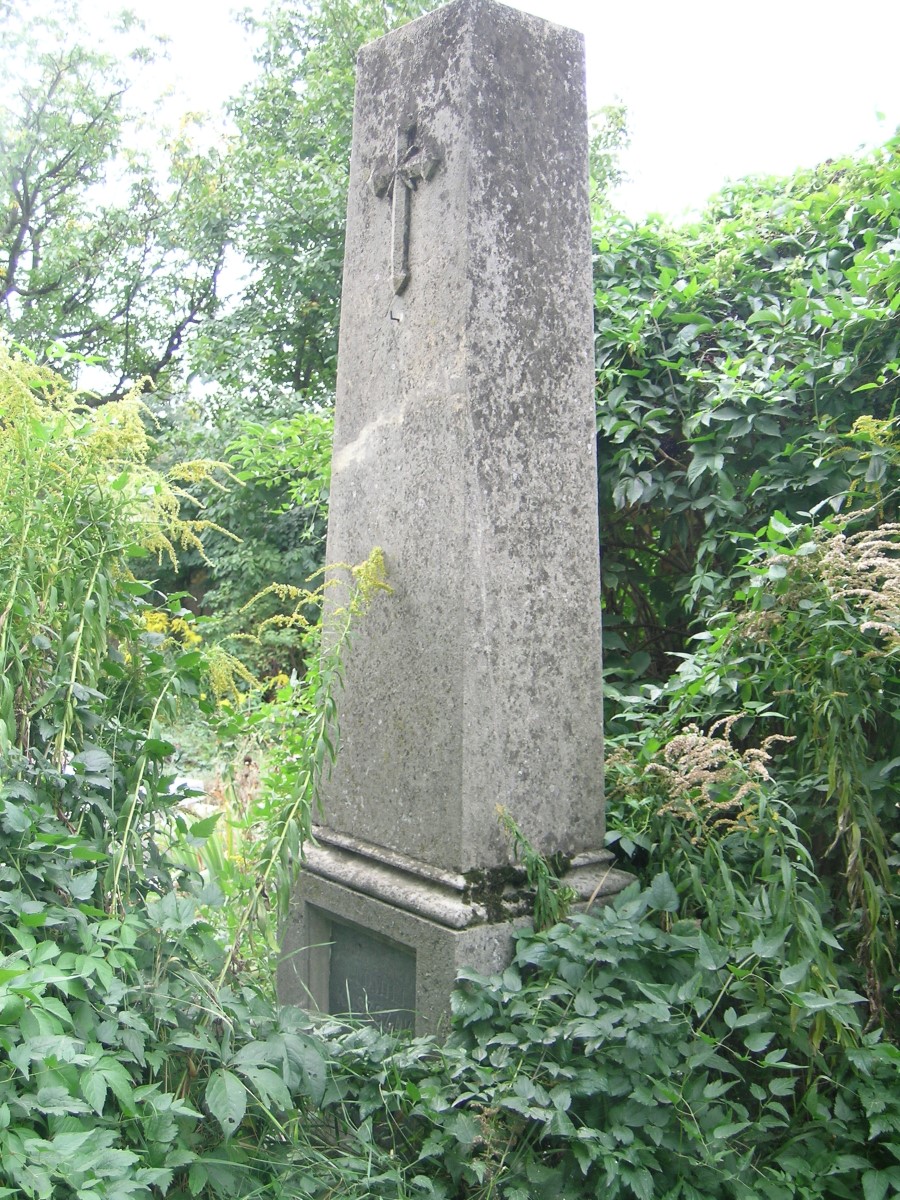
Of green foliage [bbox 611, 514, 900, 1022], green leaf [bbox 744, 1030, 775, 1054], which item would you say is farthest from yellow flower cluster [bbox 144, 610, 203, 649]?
green leaf [bbox 744, 1030, 775, 1054]

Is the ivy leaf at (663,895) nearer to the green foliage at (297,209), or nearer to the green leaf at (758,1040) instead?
the green leaf at (758,1040)

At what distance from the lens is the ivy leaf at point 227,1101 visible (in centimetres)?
180

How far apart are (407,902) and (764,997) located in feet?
2.68

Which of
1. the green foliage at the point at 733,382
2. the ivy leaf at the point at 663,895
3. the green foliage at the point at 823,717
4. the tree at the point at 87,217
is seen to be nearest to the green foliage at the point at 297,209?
the tree at the point at 87,217

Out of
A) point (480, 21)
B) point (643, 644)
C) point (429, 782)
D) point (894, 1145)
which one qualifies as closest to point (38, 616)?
point (429, 782)

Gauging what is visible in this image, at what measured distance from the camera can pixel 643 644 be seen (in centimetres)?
→ 389

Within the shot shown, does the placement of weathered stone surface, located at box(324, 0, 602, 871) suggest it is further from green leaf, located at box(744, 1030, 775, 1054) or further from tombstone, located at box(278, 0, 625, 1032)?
green leaf, located at box(744, 1030, 775, 1054)

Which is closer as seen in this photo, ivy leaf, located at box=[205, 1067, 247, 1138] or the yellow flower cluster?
ivy leaf, located at box=[205, 1067, 247, 1138]

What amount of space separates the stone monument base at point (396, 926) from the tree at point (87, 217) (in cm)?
1523

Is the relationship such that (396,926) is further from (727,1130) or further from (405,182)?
(405,182)

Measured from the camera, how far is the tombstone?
2.49 m

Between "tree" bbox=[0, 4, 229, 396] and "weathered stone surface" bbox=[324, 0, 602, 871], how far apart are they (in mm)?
14786

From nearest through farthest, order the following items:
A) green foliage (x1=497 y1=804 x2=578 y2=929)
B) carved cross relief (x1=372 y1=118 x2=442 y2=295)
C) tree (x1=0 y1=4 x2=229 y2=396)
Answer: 1. green foliage (x1=497 y1=804 x2=578 y2=929)
2. carved cross relief (x1=372 y1=118 x2=442 y2=295)
3. tree (x1=0 y1=4 x2=229 y2=396)

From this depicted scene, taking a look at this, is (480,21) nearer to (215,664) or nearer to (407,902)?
(215,664)
